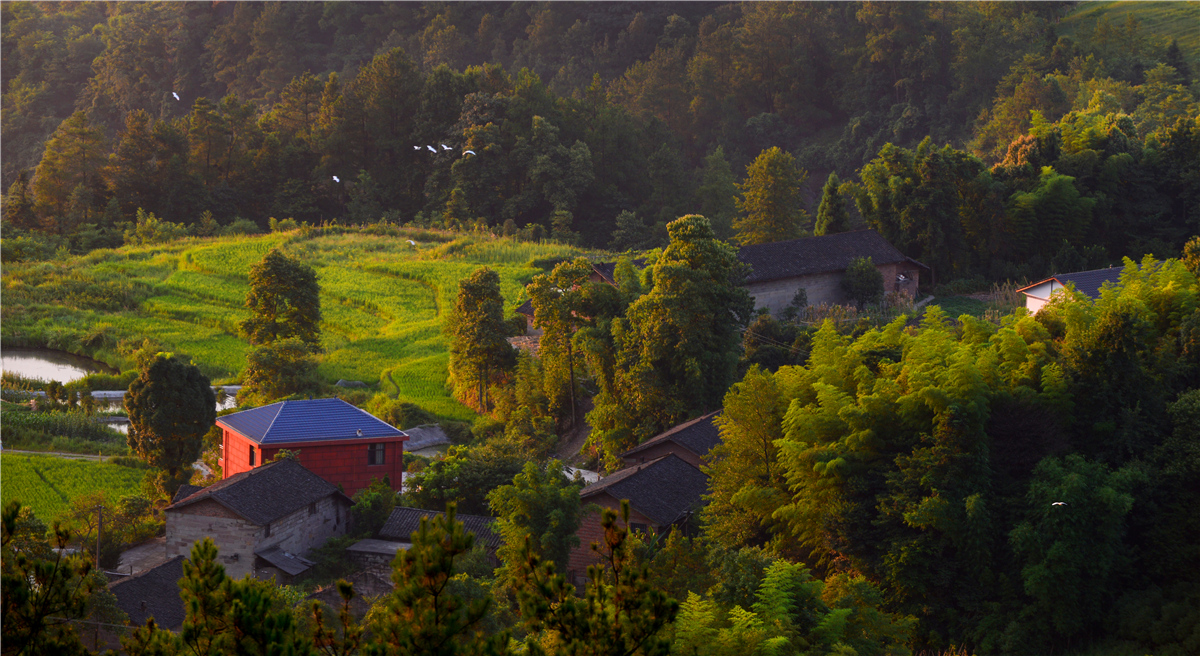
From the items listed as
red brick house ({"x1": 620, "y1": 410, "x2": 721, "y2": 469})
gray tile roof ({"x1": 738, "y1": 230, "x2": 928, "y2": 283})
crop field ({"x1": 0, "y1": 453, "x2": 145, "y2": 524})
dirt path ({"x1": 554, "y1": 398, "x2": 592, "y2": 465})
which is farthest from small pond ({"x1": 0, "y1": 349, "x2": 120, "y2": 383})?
gray tile roof ({"x1": 738, "y1": 230, "x2": 928, "y2": 283})

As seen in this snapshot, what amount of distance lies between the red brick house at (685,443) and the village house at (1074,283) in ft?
28.5

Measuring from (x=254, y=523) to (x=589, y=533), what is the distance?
6.04m

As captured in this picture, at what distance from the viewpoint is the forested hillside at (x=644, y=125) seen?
36156 millimetres

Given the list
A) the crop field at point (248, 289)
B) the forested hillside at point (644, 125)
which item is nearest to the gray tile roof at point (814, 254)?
the forested hillside at point (644, 125)

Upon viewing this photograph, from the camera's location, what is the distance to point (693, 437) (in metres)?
23.2

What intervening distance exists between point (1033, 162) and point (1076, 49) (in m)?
29.3

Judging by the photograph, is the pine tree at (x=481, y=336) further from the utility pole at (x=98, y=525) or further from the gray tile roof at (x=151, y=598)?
the gray tile roof at (x=151, y=598)

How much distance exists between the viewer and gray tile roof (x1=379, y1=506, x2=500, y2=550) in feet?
67.7

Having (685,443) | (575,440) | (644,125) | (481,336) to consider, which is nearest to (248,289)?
(481,336)

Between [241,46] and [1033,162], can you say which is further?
[241,46]

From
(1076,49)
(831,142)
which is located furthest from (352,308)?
(1076,49)

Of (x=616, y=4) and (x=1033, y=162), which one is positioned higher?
(x=616, y=4)

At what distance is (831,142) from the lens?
2744 inches

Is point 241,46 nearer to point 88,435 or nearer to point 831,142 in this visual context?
point 831,142
